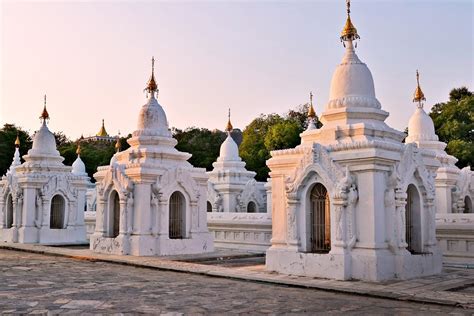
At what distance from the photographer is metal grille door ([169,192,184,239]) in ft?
A: 70.2

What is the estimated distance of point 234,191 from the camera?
107ft

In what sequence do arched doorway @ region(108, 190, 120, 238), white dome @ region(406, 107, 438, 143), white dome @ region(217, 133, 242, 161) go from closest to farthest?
arched doorway @ region(108, 190, 120, 238), white dome @ region(406, 107, 438, 143), white dome @ region(217, 133, 242, 161)

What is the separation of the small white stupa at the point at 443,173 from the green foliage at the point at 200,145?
1240 inches

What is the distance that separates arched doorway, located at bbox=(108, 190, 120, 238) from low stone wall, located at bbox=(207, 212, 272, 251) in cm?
436

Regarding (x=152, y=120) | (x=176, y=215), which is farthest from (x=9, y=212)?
(x=176, y=215)

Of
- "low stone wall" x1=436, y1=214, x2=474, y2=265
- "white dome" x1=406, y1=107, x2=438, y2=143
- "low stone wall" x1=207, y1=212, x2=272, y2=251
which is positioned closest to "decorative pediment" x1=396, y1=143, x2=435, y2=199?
"low stone wall" x1=436, y1=214, x2=474, y2=265

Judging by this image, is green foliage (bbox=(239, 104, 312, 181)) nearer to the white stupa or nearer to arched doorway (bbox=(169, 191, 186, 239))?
arched doorway (bbox=(169, 191, 186, 239))

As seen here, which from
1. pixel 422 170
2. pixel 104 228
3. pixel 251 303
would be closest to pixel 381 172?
pixel 422 170

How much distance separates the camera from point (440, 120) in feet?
140

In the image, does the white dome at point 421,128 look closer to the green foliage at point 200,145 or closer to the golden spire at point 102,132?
the green foliage at point 200,145

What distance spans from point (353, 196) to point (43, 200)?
18.2 m

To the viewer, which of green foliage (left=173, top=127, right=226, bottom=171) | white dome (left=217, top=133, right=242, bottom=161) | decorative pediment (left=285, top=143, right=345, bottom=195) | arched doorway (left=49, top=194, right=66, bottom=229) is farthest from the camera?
green foliage (left=173, top=127, right=226, bottom=171)

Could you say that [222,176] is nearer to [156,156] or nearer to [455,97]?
[156,156]

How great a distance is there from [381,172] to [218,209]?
19.4m
